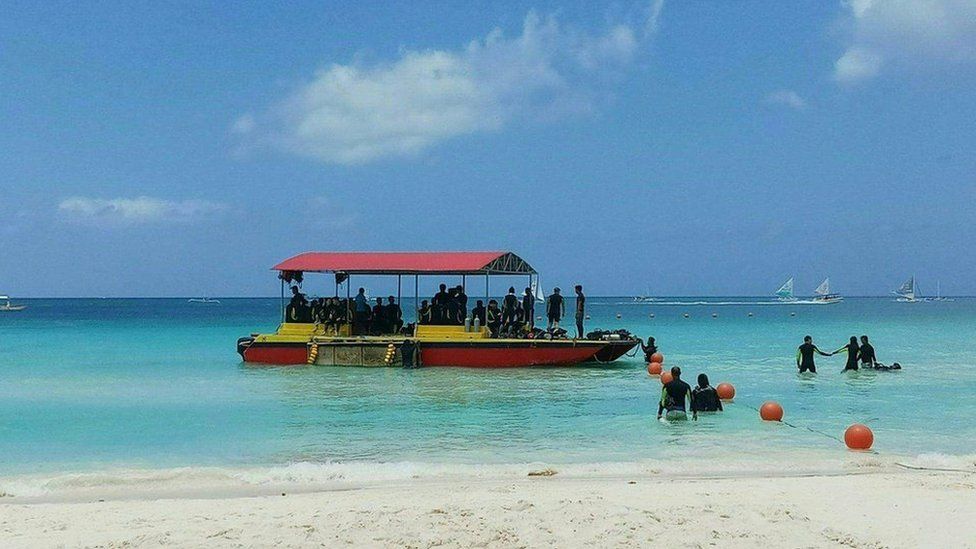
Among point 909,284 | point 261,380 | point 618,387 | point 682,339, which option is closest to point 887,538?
point 618,387

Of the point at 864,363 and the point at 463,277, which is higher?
the point at 463,277

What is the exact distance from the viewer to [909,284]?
5221 inches

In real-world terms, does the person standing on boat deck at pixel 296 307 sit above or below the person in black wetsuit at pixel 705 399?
above

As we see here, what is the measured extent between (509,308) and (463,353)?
1775 millimetres

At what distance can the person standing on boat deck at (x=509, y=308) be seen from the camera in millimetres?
21703

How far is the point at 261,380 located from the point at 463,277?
546 centimetres

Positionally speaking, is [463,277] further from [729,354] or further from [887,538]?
[887,538]

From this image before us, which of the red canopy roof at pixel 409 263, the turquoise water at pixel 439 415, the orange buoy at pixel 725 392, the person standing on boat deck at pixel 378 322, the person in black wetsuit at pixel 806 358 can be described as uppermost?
the red canopy roof at pixel 409 263

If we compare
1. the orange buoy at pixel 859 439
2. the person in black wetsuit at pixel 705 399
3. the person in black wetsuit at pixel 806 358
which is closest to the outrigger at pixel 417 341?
the person in black wetsuit at pixel 806 358

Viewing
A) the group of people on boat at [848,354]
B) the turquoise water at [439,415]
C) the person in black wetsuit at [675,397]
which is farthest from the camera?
the group of people on boat at [848,354]

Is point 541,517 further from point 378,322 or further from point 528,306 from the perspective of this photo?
point 378,322

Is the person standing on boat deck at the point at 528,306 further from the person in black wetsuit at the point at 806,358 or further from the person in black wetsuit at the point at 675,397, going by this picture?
the person in black wetsuit at the point at 675,397

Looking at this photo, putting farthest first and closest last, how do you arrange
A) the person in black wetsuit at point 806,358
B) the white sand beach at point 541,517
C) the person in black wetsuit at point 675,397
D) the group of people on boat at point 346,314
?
the group of people on boat at point 346,314, the person in black wetsuit at point 806,358, the person in black wetsuit at point 675,397, the white sand beach at point 541,517

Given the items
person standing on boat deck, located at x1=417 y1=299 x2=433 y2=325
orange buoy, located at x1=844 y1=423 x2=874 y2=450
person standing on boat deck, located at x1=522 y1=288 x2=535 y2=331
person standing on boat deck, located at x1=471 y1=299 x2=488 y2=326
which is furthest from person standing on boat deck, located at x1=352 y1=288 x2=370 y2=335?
orange buoy, located at x1=844 y1=423 x2=874 y2=450
